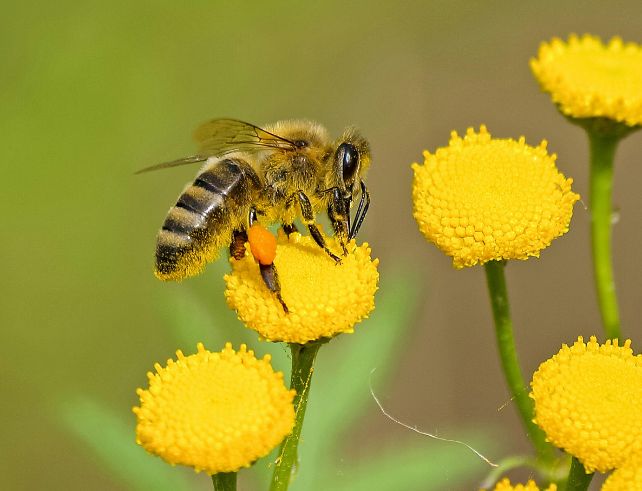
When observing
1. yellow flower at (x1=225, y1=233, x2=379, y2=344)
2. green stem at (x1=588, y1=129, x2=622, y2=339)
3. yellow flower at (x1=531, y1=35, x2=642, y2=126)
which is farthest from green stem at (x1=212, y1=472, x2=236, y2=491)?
yellow flower at (x1=531, y1=35, x2=642, y2=126)

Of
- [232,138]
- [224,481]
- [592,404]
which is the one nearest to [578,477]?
[592,404]

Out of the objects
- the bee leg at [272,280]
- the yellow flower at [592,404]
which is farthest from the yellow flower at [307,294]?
the yellow flower at [592,404]

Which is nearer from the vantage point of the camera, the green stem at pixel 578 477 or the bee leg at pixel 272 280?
the green stem at pixel 578 477

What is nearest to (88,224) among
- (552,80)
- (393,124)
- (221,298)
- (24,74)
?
(24,74)

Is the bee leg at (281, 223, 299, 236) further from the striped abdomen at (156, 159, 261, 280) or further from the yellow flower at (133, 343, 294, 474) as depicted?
the yellow flower at (133, 343, 294, 474)

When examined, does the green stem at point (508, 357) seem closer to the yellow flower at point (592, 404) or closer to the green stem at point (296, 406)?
the yellow flower at point (592, 404)

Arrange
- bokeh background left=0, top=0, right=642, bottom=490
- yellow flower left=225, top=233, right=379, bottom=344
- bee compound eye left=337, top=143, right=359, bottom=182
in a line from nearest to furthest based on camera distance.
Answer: yellow flower left=225, top=233, right=379, bottom=344, bee compound eye left=337, top=143, right=359, bottom=182, bokeh background left=0, top=0, right=642, bottom=490

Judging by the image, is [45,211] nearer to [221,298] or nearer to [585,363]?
[221,298]
